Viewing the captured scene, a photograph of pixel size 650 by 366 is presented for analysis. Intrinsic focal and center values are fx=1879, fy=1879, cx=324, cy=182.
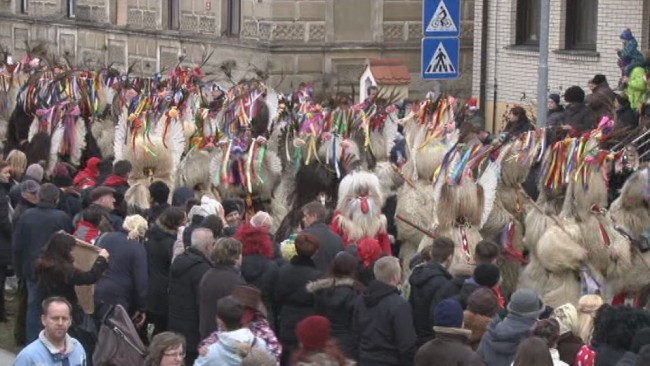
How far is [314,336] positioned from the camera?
10312 millimetres

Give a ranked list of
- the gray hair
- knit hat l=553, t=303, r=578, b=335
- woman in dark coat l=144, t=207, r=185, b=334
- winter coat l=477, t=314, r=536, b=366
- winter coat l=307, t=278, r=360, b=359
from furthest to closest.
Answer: woman in dark coat l=144, t=207, r=185, b=334 → the gray hair → winter coat l=307, t=278, r=360, b=359 → knit hat l=553, t=303, r=578, b=335 → winter coat l=477, t=314, r=536, b=366

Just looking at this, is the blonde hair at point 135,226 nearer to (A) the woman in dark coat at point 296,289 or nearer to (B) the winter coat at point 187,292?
(B) the winter coat at point 187,292

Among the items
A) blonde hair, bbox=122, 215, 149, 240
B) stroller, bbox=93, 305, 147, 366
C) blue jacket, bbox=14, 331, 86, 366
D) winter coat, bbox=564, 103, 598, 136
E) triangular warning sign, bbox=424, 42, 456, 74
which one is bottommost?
stroller, bbox=93, 305, 147, 366

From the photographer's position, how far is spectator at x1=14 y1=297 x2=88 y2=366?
10.6 meters

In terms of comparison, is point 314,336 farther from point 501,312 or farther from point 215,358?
point 501,312

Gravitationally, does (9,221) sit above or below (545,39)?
below

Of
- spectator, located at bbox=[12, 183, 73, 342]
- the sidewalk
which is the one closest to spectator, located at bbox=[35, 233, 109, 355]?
spectator, located at bbox=[12, 183, 73, 342]

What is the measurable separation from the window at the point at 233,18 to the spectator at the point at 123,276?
17849 mm

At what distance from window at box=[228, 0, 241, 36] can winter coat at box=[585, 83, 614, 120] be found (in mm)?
11906

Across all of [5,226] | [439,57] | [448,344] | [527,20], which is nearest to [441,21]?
[439,57]

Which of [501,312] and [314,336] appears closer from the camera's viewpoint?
[314,336]

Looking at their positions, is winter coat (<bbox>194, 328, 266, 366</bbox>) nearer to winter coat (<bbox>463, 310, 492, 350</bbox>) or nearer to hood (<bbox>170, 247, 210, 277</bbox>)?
winter coat (<bbox>463, 310, 492, 350</bbox>)

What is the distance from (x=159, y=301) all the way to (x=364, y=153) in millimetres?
4016

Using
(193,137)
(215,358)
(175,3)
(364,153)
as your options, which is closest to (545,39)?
(364,153)
